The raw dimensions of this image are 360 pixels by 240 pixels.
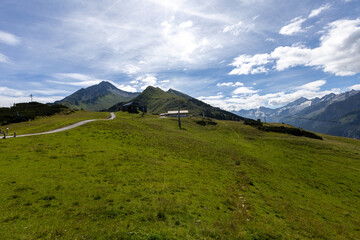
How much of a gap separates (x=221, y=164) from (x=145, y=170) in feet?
58.9

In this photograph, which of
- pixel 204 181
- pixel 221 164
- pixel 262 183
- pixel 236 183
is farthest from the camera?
pixel 221 164

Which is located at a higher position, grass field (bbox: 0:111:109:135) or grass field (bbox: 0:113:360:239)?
grass field (bbox: 0:111:109:135)

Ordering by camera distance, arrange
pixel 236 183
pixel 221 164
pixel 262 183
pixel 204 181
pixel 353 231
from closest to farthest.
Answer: pixel 353 231
pixel 204 181
pixel 236 183
pixel 262 183
pixel 221 164

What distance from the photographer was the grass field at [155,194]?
Result: 12172mm

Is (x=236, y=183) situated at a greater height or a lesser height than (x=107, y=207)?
lesser

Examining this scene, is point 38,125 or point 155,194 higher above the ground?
point 38,125

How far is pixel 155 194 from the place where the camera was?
17781 millimetres

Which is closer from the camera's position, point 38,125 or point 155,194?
point 155,194

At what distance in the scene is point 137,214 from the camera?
13688 mm

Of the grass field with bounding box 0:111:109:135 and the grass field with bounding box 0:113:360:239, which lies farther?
the grass field with bounding box 0:111:109:135

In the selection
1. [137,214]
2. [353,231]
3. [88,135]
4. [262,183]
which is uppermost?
[88,135]

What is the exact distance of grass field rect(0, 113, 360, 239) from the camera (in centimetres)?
1217

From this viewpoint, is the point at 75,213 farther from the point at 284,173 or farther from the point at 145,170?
the point at 284,173

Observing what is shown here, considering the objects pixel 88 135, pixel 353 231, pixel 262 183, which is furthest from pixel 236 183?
pixel 88 135
